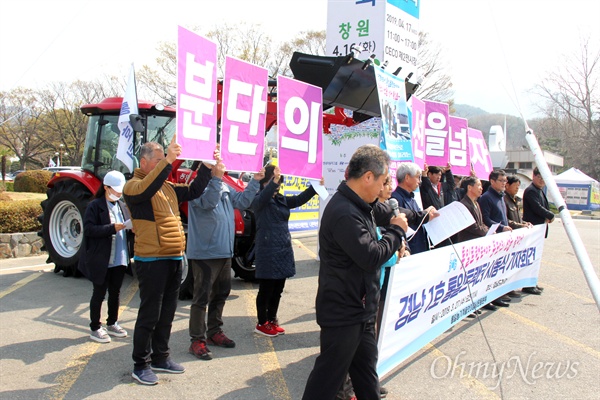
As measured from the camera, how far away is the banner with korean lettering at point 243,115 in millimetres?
3828

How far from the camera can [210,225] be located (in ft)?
14.0

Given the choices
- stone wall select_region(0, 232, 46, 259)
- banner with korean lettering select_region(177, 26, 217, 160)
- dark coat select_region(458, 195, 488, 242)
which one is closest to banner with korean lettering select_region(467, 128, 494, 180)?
dark coat select_region(458, 195, 488, 242)

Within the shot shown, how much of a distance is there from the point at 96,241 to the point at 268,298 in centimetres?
179

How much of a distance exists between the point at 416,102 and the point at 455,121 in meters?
1.65

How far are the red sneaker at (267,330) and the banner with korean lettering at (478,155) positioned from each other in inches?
167

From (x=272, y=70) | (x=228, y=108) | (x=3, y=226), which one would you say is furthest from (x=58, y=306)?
(x=272, y=70)

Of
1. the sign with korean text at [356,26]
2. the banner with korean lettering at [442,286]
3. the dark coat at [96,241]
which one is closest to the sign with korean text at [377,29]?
the sign with korean text at [356,26]

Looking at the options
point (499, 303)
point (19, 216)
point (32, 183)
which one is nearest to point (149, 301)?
point (499, 303)

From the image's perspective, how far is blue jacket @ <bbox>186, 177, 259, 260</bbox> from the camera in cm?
419

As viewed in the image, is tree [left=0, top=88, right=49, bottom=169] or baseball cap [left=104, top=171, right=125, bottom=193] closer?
baseball cap [left=104, top=171, right=125, bottom=193]

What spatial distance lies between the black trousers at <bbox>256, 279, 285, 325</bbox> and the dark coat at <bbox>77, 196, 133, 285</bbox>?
1542 mm

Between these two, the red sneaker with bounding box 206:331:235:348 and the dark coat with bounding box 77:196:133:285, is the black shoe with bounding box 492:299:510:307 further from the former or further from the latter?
the dark coat with bounding box 77:196:133:285

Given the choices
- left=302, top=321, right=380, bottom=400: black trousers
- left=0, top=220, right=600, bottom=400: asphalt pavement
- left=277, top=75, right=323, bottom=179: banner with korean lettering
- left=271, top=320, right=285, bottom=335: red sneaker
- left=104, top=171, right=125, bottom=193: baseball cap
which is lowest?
left=0, top=220, right=600, bottom=400: asphalt pavement

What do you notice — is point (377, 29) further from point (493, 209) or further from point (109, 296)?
point (109, 296)
